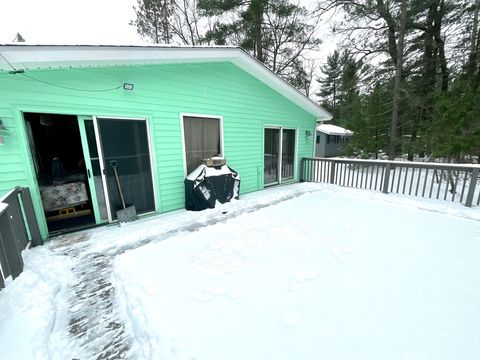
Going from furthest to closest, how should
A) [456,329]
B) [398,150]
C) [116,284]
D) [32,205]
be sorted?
[398,150]
[32,205]
[116,284]
[456,329]

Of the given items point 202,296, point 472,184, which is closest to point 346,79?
point 472,184

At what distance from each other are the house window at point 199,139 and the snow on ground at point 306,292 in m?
1.66

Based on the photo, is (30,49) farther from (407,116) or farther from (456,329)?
(407,116)

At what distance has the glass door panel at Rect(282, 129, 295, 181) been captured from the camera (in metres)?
6.69

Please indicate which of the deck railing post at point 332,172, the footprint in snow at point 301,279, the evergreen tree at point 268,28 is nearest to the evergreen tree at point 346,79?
the evergreen tree at point 268,28

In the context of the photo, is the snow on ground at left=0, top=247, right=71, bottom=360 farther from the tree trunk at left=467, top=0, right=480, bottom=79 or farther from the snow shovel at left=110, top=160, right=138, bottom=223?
the tree trunk at left=467, top=0, right=480, bottom=79

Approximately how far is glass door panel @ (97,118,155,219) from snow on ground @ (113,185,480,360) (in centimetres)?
122

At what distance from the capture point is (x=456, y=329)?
160cm

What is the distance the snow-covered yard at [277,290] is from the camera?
1.49m

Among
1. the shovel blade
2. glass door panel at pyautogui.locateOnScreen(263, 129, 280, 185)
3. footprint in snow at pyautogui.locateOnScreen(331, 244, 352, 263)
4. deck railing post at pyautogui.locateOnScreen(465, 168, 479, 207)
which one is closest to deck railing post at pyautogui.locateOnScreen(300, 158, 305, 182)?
glass door panel at pyautogui.locateOnScreen(263, 129, 280, 185)

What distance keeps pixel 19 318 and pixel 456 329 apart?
3.49 meters

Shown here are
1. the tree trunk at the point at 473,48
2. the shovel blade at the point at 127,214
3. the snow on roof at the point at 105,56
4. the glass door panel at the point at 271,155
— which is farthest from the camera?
the tree trunk at the point at 473,48

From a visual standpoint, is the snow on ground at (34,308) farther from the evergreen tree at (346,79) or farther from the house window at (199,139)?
the evergreen tree at (346,79)

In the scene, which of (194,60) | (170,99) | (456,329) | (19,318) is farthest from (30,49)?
(456,329)
